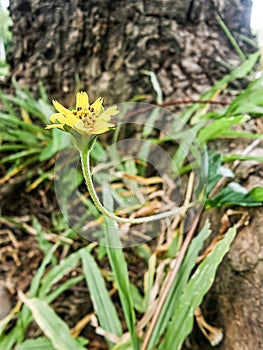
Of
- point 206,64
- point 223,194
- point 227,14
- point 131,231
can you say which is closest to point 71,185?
point 131,231

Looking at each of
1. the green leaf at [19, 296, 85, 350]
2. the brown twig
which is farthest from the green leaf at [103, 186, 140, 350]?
the brown twig

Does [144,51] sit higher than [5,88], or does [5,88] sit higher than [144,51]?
[144,51]

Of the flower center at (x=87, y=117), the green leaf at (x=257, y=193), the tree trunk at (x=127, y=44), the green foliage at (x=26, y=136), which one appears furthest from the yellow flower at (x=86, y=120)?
the tree trunk at (x=127, y=44)

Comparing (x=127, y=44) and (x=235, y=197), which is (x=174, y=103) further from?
(x=235, y=197)

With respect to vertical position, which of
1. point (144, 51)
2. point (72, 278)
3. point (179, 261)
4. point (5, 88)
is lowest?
point (72, 278)

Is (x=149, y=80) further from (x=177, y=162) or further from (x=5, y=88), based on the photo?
(x=5, y=88)

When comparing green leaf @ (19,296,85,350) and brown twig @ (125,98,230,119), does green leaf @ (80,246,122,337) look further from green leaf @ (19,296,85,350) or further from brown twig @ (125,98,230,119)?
brown twig @ (125,98,230,119)

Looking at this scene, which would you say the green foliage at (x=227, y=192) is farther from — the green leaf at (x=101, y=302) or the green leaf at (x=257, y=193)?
the green leaf at (x=101, y=302)
